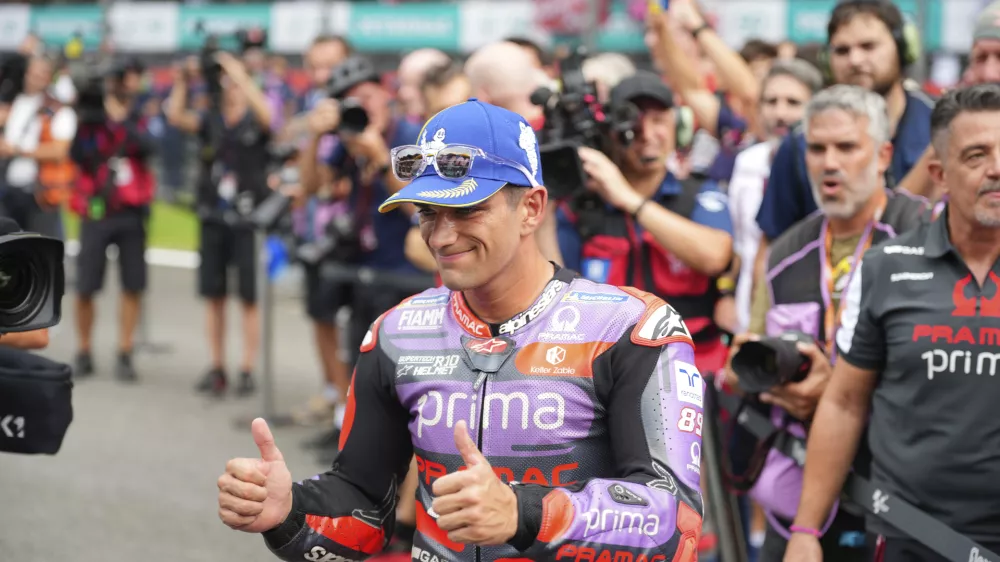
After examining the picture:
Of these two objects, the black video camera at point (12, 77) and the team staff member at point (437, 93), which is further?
the black video camera at point (12, 77)

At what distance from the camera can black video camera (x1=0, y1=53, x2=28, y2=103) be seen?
11969 millimetres

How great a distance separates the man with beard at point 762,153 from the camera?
6.11 metres

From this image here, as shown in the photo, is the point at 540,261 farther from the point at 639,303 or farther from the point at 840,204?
the point at 840,204

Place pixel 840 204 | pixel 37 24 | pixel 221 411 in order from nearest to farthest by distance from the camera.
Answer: pixel 840 204 → pixel 221 411 → pixel 37 24

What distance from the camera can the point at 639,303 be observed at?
112 inches

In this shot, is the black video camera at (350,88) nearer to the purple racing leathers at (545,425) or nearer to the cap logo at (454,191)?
the purple racing leathers at (545,425)

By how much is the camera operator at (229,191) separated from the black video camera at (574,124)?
15.4ft

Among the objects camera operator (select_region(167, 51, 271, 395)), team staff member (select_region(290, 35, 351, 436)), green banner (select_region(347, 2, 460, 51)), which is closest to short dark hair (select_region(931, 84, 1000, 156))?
team staff member (select_region(290, 35, 351, 436))

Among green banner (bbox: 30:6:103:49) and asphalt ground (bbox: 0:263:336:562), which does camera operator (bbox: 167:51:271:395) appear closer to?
asphalt ground (bbox: 0:263:336:562)

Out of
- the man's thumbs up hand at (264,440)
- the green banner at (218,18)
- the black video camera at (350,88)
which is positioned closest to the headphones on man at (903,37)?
the black video camera at (350,88)

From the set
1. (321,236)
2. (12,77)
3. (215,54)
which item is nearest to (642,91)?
(321,236)

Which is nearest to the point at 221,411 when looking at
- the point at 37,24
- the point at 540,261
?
the point at 540,261

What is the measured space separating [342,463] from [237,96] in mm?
6825

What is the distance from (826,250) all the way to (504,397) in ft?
5.90
